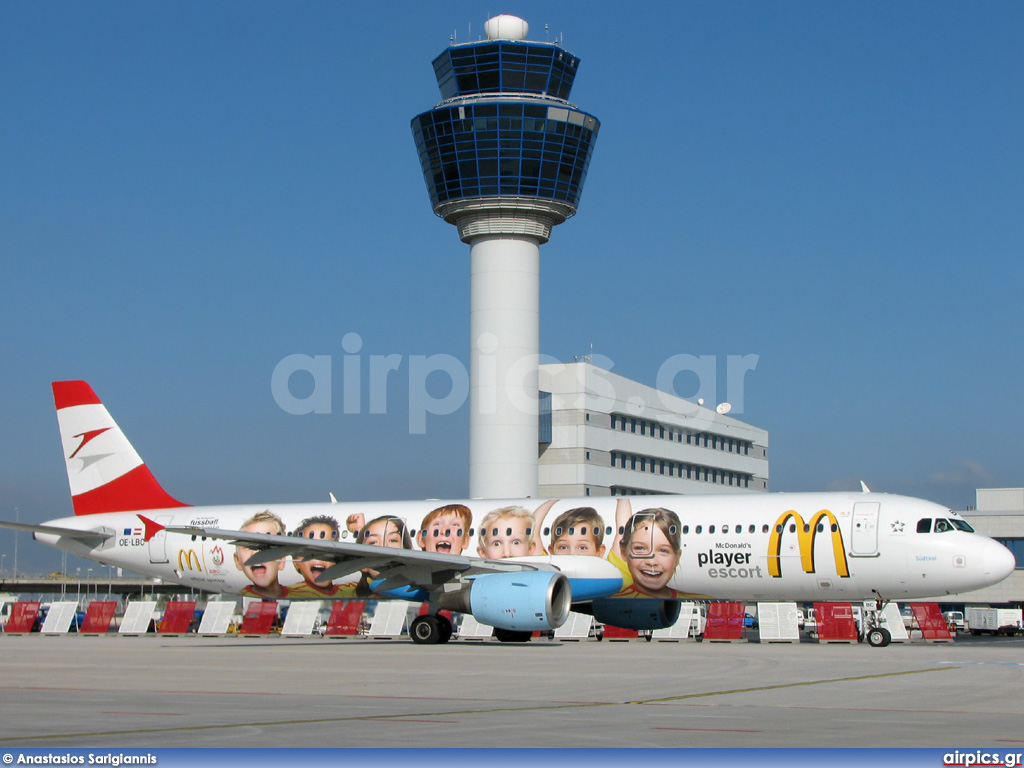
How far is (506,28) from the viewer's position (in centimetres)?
6681

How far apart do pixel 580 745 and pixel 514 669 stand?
10.8m

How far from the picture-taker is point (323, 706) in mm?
13484

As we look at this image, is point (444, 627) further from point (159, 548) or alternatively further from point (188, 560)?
point (159, 548)

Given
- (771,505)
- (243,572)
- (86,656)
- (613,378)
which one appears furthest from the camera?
(613,378)

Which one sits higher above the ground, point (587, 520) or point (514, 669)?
point (587, 520)

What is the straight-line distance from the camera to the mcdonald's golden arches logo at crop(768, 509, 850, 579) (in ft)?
94.1

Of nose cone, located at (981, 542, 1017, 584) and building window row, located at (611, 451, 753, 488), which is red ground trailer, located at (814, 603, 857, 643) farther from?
building window row, located at (611, 451, 753, 488)

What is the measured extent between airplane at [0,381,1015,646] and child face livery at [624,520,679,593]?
0.03 metres

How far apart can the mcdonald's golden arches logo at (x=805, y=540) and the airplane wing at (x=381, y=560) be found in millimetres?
5746

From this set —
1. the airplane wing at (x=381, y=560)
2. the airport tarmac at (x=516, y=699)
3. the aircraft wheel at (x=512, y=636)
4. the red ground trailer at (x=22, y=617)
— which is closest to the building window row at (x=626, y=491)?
the red ground trailer at (x=22, y=617)

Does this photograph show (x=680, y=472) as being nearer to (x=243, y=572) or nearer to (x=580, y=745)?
(x=243, y=572)

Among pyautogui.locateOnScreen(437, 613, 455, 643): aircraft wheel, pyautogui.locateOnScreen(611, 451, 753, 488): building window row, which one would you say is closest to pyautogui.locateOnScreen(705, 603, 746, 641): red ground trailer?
pyautogui.locateOnScreen(437, 613, 455, 643): aircraft wheel

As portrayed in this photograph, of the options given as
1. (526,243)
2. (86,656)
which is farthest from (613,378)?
(86,656)

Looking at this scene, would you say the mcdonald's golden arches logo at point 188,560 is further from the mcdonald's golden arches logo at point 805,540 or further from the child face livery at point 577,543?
the mcdonald's golden arches logo at point 805,540
